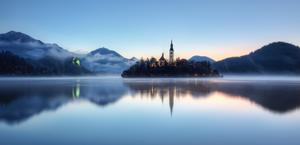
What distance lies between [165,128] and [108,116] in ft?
21.6

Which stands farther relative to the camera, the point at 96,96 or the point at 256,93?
the point at 256,93

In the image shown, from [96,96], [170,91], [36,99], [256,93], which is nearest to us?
[36,99]

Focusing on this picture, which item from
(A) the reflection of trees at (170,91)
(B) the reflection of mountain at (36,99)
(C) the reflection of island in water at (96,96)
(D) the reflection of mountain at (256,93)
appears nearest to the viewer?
(B) the reflection of mountain at (36,99)

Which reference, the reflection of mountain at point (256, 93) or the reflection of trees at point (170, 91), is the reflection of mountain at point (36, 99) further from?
the reflection of mountain at point (256, 93)

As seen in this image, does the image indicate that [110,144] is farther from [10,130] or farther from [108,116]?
[108,116]

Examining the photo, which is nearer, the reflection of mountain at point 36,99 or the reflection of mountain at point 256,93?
the reflection of mountain at point 36,99

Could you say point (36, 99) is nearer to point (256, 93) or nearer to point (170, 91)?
point (170, 91)

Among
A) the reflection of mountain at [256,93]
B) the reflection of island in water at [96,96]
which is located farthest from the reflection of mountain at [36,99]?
the reflection of mountain at [256,93]

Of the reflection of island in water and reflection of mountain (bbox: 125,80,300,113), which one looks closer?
the reflection of island in water

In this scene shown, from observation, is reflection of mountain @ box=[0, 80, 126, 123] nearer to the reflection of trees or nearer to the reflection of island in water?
the reflection of island in water

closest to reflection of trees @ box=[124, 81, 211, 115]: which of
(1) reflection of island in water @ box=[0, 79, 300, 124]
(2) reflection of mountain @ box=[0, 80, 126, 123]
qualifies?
(1) reflection of island in water @ box=[0, 79, 300, 124]

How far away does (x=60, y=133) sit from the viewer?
15.6 m

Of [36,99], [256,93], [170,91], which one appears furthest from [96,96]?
[256,93]

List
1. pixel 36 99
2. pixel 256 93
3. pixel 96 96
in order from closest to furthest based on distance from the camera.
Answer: pixel 36 99 < pixel 96 96 < pixel 256 93
